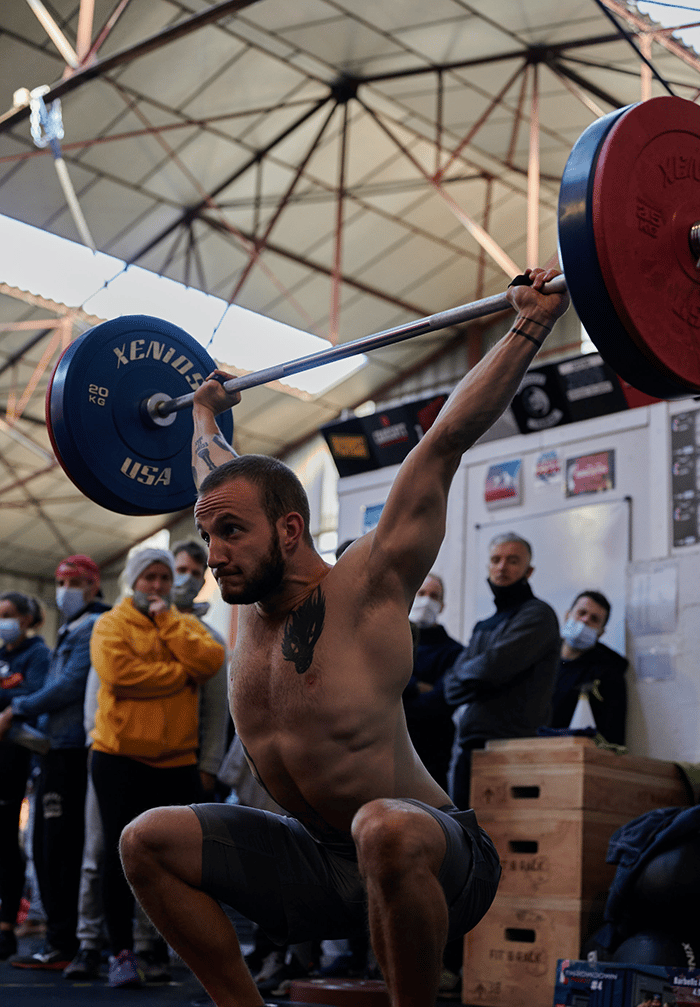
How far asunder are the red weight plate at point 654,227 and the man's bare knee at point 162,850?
114cm

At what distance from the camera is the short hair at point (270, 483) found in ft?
6.65

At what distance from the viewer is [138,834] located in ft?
6.16

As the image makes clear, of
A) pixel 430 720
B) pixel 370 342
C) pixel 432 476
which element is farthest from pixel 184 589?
pixel 432 476

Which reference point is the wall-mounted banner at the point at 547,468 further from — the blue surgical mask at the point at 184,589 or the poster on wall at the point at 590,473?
the blue surgical mask at the point at 184,589

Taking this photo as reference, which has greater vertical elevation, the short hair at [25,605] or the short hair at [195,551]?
the short hair at [195,551]

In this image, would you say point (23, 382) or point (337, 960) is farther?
point (23, 382)

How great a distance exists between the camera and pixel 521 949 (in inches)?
140

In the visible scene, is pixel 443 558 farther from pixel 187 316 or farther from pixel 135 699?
pixel 187 316

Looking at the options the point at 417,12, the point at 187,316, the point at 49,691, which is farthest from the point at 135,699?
the point at 187,316

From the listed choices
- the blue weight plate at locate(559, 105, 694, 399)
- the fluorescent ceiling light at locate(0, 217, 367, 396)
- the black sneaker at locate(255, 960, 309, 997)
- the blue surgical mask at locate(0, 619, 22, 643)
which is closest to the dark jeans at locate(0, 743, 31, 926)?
the blue surgical mask at locate(0, 619, 22, 643)

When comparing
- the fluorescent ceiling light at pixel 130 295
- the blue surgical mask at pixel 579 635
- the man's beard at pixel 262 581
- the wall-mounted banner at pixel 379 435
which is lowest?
the man's beard at pixel 262 581

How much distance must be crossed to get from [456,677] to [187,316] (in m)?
8.36

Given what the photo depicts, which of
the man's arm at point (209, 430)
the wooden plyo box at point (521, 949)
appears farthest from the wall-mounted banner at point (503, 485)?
the man's arm at point (209, 430)

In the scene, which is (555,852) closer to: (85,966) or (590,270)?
(85,966)
